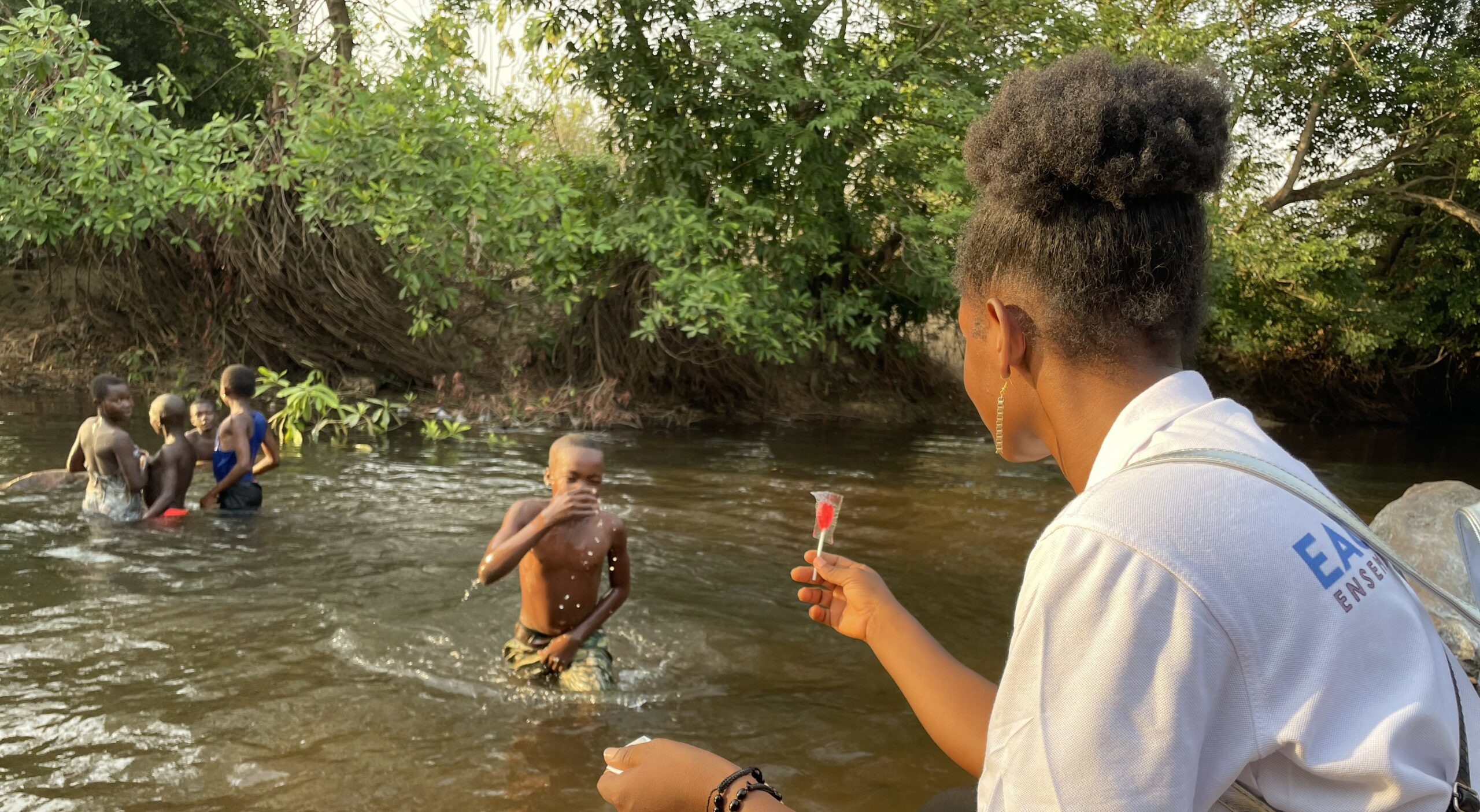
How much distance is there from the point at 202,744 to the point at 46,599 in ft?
8.27

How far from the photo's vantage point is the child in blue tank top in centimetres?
869

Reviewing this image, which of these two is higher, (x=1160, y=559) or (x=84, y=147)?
(x=84, y=147)

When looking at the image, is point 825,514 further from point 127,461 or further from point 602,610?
point 127,461

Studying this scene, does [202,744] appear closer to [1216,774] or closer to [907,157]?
[1216,774]

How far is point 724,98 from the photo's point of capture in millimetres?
13859

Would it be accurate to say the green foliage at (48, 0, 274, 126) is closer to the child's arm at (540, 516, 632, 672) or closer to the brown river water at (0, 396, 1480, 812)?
the brown river water at (0, 396, 1480, 812)

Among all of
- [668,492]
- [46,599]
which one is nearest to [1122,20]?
[668,492]

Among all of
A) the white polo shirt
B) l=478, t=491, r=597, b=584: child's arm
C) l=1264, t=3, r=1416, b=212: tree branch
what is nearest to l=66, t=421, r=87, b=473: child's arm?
l=478, t=491, r=597, b=584: child's arm

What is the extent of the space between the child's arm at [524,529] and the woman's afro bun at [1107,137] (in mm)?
3620

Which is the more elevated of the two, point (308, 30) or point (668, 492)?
point (308, 30)

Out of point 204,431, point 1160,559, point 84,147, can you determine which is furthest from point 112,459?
point 1160,559

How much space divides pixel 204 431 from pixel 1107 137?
8.90m

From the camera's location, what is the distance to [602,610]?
553 cm

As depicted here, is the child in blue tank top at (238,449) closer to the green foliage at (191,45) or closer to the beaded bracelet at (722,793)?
the beaded bracelet at (722,793)
